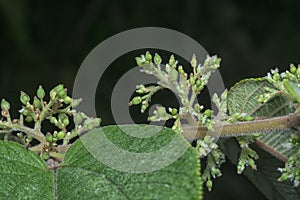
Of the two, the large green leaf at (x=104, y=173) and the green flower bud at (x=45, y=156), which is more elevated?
the green flower bud at (x=45, y=156)

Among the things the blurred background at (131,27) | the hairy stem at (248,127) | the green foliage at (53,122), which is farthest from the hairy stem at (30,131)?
the blurred background at (131,27)

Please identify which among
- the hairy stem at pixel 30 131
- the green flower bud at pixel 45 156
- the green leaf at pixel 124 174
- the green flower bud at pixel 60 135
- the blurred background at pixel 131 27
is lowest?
the green leaf at pixel 124 174

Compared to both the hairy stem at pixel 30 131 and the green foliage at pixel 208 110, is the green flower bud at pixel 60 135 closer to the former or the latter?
the hairy stem at pixel 30 131

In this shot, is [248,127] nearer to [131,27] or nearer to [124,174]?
[124,174]

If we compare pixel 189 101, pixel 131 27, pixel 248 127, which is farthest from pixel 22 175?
pixel 131 27

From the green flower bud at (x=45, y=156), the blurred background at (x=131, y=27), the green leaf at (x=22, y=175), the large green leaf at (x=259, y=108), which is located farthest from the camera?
the blurred background at (x=131, y=27)

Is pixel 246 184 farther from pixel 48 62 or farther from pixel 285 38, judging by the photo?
pixel 48 62

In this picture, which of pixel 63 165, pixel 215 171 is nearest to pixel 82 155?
pixel 63 165
